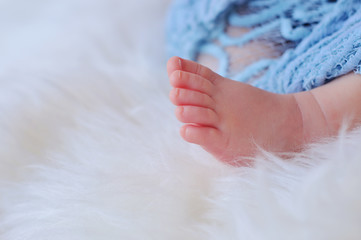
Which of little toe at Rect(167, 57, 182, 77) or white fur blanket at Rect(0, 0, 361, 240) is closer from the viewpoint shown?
white fur blanket at Rect(0, 0, 361, 240)

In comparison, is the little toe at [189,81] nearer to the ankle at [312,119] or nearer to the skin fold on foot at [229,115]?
the skin fold on foot at [229,115]

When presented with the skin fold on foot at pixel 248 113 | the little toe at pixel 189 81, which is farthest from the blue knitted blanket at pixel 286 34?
the little toe at pixel 189 81

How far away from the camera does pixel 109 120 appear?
55cm

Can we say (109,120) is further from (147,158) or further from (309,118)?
(309,118)

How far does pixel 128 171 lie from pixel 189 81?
124 mm

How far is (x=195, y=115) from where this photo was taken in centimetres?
42

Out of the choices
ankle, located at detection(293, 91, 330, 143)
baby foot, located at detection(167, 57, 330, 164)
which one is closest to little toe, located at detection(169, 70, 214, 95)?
baby foot, located at detection(167, 57, 330, 164)

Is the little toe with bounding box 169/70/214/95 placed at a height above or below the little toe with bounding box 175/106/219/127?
above

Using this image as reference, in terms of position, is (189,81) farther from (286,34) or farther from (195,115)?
(286,34)

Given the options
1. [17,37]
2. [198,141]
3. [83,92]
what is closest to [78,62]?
[83,92]

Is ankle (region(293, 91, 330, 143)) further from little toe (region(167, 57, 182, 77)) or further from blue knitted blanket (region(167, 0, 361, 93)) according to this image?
little toe (region(167, 57, 182, 77))

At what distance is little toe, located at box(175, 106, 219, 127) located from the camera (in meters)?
0.42

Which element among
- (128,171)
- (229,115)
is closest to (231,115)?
(229,115)

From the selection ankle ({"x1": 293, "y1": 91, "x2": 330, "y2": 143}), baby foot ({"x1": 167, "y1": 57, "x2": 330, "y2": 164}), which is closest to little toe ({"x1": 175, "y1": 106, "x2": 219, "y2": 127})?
baby foot ({"x1": 167, "y1": 57, "x2": 330, "y2": 164})
